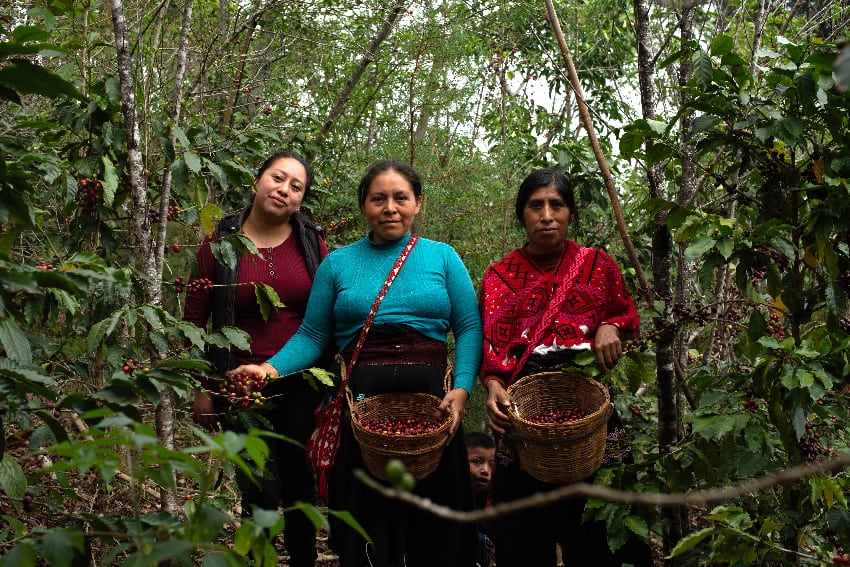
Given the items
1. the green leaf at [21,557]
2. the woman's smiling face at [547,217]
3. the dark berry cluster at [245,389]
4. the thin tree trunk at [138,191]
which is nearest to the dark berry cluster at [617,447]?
the woman's smiling face at [547,217]

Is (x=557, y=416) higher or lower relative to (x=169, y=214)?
lower

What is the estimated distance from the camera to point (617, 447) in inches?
106

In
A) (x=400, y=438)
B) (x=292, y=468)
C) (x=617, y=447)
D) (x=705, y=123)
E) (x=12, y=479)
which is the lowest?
(x=292, y=468)

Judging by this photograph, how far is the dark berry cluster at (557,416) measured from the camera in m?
2.58

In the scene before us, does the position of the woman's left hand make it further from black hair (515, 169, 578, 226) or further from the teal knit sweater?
black hair (515, 169, 578, 226)

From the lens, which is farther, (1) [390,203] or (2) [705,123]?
(1) [390,203]

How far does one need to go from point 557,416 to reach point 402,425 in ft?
1.82

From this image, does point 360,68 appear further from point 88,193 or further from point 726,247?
point 726,247

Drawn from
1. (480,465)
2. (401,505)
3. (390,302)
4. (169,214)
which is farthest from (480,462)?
(169,214)

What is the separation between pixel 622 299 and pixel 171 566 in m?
1.79

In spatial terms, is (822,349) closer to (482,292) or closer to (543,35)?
(482,292)

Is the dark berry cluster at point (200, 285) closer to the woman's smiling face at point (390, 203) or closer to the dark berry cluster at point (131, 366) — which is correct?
the dark berry cluster at point (131, 366)

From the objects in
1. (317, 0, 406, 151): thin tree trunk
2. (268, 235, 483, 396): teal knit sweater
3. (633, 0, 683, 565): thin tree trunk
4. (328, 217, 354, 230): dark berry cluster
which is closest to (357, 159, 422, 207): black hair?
(268, 235, 483, 396): teal knit sweater

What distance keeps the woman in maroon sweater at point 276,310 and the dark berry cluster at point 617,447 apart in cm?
119
